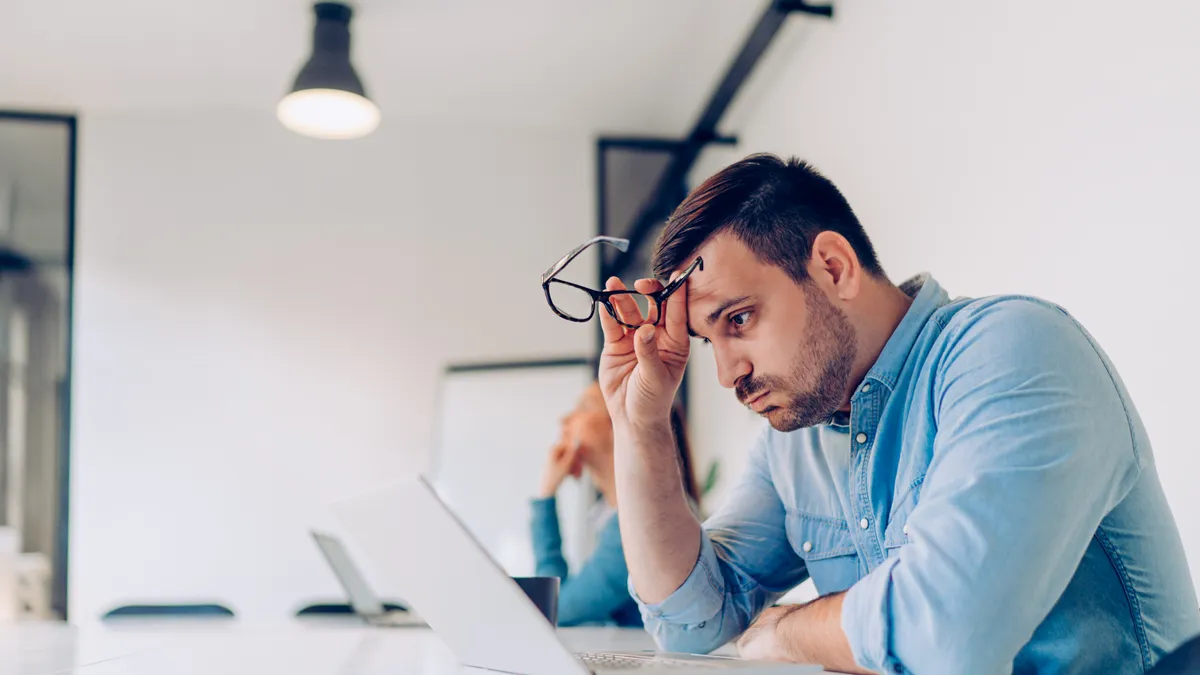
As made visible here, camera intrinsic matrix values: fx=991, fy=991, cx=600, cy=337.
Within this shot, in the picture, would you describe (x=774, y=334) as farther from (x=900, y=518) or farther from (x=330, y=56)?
(x=330, y=56)

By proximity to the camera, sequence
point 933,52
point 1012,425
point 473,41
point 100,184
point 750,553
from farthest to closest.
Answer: point 100,184 → point 473,41 → point 933,52 → point 750,553 → point 1012,425

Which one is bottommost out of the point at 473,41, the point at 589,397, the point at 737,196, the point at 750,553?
the point at 750,553

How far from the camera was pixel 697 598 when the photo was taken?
4.56 ft

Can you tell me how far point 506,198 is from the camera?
16.1 ft

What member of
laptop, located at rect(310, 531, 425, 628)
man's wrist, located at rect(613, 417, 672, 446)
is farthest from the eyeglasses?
laptop, located at rect(310, 531, 425, 628)

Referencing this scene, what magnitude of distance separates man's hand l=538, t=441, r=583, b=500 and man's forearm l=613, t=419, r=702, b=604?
5.15 feet

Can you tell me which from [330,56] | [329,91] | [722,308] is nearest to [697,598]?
[722,308]

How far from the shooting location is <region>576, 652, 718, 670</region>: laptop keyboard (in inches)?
40.4

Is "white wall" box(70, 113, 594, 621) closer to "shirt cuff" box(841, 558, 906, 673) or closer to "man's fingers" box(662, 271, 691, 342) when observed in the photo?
"man's fingers" box(662, 271, 691, 342)

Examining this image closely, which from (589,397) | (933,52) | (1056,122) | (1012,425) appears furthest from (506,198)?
(1012,425)

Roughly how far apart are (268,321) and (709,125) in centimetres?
227

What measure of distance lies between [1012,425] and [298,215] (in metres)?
4.26

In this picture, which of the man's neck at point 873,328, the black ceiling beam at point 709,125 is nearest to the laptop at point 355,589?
the man's neck at point 873,328

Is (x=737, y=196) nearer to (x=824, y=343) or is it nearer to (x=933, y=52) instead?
(x=824, y=343)
